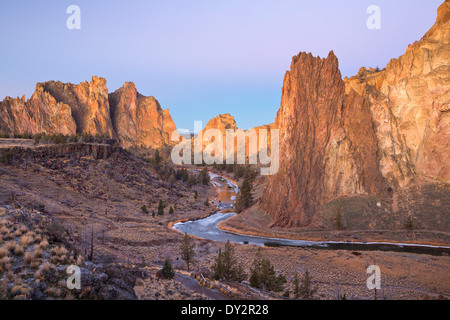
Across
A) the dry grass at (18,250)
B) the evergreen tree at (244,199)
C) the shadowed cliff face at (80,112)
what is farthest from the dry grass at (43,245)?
the shadowed cliff face at (80,112)

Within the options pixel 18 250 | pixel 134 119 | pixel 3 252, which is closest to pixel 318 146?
pixel 18 250

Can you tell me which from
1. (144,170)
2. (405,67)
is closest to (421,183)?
(405,67)

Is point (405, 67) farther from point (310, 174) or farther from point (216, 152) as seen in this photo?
point (216, 152)

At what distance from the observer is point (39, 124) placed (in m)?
143

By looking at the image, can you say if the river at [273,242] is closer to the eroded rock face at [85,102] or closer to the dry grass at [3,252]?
the dry grass at [3,252]

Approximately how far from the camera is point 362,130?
187ft

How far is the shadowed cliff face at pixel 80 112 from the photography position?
143 m

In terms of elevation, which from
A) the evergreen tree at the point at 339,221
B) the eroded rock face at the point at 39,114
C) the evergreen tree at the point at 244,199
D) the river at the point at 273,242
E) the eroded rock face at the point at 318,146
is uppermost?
the eroded rock face at the point at 39,114

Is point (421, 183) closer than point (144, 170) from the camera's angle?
Yes

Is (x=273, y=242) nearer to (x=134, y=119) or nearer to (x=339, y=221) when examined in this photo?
(x=339, y=221)

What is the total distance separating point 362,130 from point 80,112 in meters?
148

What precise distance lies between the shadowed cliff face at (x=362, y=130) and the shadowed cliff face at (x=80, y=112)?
101 metres

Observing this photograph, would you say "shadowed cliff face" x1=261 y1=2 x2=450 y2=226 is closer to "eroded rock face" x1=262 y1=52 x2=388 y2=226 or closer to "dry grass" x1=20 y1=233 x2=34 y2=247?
"eroded rock face" x1=262 y1=52 x2=388 y2=226
